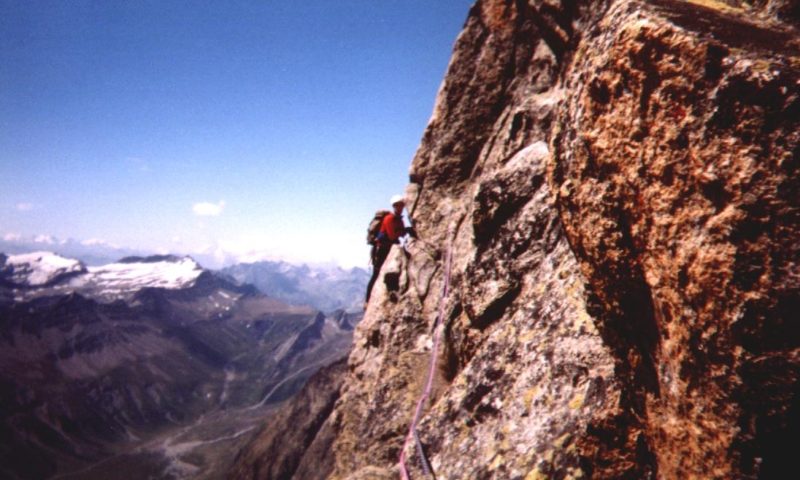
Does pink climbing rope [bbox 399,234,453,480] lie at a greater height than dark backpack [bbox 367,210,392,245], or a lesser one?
lesser

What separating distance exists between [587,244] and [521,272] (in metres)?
5.17

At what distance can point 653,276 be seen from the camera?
517 cm

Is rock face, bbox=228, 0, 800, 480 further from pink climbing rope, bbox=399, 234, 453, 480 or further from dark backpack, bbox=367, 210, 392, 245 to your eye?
dark backpack, bbox=367, 210, 392, 245

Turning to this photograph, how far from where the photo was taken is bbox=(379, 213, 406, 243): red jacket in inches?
832

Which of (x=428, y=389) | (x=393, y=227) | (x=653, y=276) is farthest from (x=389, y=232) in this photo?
(x=653, y=276)

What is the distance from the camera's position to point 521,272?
11.2 meters

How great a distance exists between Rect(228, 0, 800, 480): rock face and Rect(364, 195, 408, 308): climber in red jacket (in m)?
9.85

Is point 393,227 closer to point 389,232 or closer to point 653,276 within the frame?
point 389,232

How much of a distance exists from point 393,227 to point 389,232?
0.32 m

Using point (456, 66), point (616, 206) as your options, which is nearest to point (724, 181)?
point (616, 206)

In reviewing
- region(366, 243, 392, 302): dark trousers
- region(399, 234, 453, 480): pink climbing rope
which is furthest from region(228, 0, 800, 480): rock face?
region(366, 243, 392, 302): dark trousers

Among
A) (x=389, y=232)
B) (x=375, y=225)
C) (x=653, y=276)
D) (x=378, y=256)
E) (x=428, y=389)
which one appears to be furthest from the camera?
(x=375, y=225)

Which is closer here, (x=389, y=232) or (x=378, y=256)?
(x=389, y=232)

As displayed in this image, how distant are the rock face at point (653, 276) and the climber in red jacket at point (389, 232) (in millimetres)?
9849
